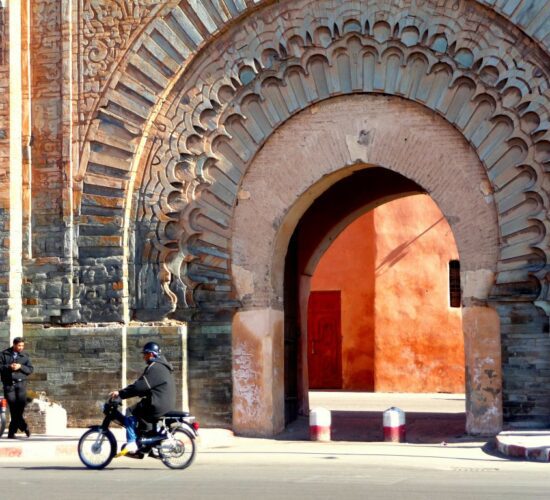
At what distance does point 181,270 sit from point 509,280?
3523 millimetres

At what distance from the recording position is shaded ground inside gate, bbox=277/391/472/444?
14047 millimetres

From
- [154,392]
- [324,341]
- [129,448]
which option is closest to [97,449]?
[129,448]

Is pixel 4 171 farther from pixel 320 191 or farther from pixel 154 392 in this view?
pixel 154 392

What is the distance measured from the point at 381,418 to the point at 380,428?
3.89 feet

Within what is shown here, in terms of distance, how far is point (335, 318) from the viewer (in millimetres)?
24141

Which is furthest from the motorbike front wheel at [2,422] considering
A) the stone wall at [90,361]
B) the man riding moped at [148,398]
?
the man riding moped at [148,398]

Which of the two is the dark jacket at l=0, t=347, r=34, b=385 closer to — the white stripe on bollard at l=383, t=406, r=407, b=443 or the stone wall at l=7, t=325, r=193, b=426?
the stone wall at l=7, t=325, r=193, b=426

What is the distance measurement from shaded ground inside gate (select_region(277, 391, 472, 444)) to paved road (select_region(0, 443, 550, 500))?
1930 millimetres

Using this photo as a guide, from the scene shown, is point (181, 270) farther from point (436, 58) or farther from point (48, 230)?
point (436, 58)

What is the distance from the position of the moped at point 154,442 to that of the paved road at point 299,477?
0.12m

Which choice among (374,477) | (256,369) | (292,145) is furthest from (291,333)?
(374,477)

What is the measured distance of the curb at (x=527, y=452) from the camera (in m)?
10.6

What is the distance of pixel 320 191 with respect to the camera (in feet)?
45.5

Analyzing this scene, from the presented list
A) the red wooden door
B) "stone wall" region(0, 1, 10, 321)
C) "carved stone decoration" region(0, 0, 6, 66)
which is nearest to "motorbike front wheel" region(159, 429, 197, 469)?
"stone wall" region(0, 1, 10, 321)
